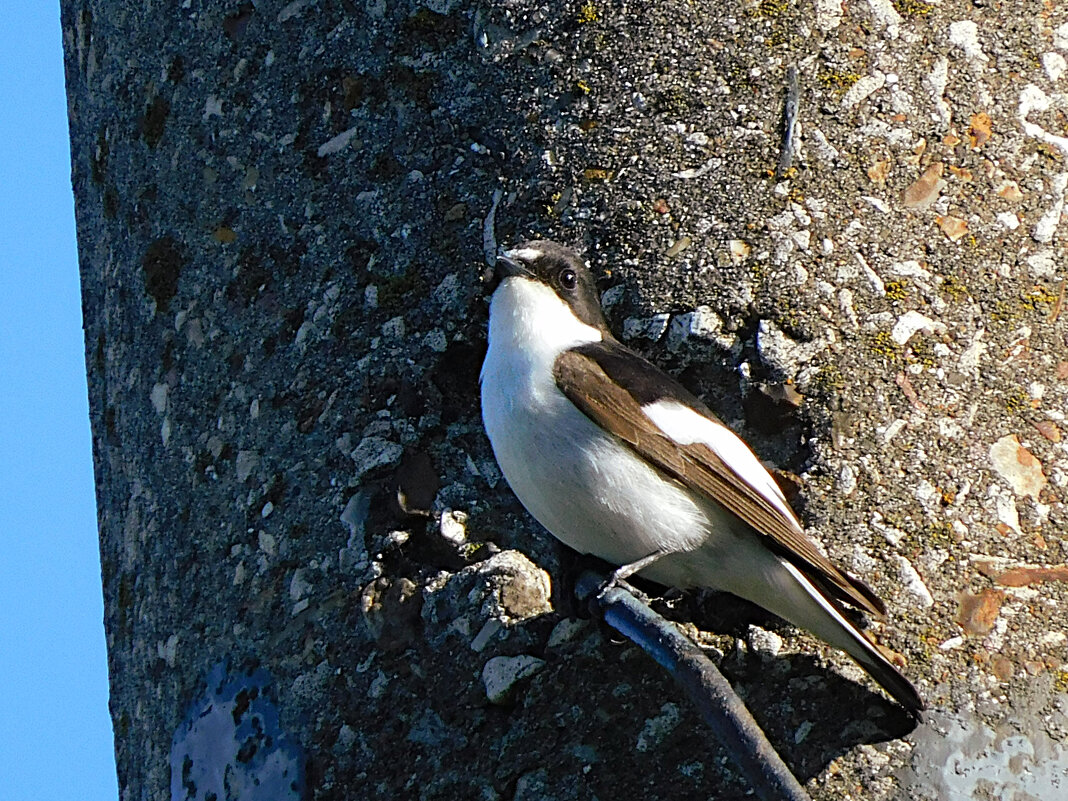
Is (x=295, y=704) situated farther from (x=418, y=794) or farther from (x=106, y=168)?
(x=106, y=168)

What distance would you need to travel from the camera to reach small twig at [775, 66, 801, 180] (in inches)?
127

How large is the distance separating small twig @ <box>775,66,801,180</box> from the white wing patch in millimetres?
593

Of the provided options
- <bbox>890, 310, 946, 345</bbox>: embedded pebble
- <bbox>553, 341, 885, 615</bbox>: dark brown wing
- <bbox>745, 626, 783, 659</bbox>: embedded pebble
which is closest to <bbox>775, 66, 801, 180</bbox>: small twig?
<bbox>890, 310, 946, 345</bbox>: embedded pebble

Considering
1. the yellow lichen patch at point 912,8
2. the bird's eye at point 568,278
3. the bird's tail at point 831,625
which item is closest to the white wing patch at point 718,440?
the bird's tail at point 831,625

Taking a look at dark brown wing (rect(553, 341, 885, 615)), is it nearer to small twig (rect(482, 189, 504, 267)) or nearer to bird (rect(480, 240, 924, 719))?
bird (rect(480, 240, 924, 719))

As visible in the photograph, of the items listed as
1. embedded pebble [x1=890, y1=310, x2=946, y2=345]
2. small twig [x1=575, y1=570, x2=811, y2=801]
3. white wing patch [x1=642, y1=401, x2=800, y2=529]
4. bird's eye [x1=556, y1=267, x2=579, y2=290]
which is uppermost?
bird's eye [x1=556, y1=267, x2=579, y2=290]

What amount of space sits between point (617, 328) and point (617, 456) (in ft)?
1.00

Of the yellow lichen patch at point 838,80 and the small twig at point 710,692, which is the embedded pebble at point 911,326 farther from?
the small twig at point 710,692

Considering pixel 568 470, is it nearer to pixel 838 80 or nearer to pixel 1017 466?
pixel 1017 466

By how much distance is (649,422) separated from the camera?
3.27m

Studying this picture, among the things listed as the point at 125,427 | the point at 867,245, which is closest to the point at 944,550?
the point at 867,245

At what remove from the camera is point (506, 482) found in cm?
333

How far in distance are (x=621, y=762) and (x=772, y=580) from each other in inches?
21.2

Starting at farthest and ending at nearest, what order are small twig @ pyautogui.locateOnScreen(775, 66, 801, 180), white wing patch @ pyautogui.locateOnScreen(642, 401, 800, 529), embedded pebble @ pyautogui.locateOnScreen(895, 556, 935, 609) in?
1. small twig @ pyautogui.locateOnScreen(775, 66, 801, 180)
2. white wing patch @ pyautogui.locateOnScreen(642, 401, 800, 529)
3. embedded pebble @ pyautogui.locateOnScreen(895, 556, 935, 609)
